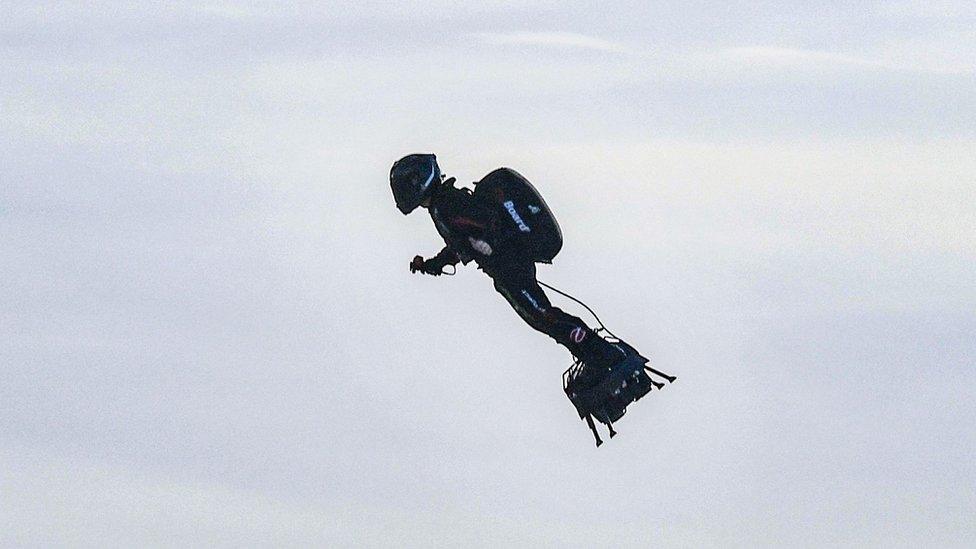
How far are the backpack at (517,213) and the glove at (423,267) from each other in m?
1.62

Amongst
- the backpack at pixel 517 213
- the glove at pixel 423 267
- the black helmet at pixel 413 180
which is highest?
the black helmet at pixel 413 180

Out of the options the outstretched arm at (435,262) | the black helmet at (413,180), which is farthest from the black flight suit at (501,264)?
the black helmet at (413,180)

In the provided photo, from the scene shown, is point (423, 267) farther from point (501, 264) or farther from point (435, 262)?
point (501, 264)

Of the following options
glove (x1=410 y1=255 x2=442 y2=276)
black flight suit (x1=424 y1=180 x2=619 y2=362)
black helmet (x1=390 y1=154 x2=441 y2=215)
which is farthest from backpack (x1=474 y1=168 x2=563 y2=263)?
glove (x1=410 y1=255 x2=442 y2=276)

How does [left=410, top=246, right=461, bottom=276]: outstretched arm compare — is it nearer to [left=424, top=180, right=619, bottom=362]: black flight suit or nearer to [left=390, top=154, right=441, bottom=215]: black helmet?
[left=424, top=180, right=619, bottom=362]: black flight suit

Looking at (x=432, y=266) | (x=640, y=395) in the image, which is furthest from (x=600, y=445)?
(x=432, y=266)

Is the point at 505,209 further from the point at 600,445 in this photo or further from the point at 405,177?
the point at 600,445

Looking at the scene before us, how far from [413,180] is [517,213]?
2620 millimetres

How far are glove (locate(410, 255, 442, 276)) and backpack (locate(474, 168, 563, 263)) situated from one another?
5.32 feet

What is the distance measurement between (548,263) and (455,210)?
9.16 ft

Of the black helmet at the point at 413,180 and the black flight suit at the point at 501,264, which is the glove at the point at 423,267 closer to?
the black flight suit at the point at 501,264

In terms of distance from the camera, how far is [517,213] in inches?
2324

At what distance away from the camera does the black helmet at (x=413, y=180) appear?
58.8 metres

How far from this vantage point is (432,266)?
193 feet
